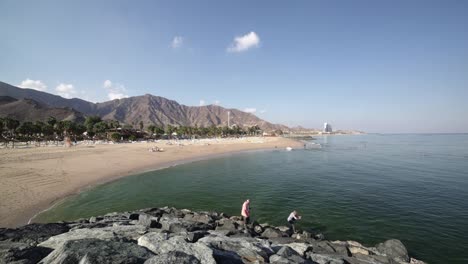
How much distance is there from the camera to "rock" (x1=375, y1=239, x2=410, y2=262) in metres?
9.70

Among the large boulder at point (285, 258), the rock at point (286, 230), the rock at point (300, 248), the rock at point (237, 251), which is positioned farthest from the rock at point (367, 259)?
the rock at point (237, 251)

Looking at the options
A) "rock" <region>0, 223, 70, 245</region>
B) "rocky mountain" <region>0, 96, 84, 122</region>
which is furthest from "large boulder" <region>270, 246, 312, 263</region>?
"rocky mountain" <region>0, 96, 84, 122</region>

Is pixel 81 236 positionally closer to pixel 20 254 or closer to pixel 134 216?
pixel 20 254

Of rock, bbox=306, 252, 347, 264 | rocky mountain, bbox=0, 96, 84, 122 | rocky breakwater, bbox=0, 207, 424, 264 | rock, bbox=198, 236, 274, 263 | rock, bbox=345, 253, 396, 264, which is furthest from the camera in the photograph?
rocky mountain, bbox=0, 96, 84, 122

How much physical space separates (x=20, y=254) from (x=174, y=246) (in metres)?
4.06

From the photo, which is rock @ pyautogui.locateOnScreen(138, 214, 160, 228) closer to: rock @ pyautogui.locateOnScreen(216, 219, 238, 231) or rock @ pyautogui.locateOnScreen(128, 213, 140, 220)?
rock @ pyautogui.locateOnScreen(128, 213, 140, 220)

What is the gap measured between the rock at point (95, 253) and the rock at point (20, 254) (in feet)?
2.10

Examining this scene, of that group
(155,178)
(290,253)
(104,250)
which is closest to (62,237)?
(104,250)

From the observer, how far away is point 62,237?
768 cm

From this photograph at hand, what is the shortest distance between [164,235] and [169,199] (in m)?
11.5

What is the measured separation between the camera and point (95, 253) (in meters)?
5.34

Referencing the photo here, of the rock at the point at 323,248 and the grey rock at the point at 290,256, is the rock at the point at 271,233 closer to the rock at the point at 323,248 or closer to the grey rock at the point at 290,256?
the rock at the point at 323,248

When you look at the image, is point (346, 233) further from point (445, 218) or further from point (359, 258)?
point (445, 218)

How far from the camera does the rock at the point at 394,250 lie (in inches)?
382
